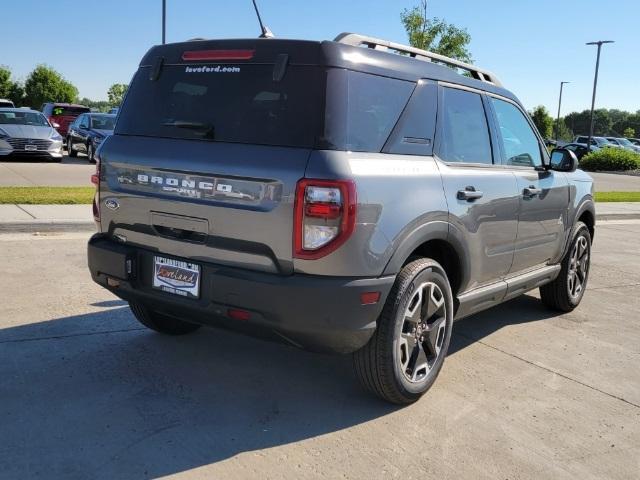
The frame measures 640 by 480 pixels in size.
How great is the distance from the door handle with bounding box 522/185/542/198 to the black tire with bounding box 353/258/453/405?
1236mm

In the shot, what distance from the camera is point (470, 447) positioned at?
321 centimetres

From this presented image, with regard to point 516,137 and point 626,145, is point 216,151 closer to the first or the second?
point 516,137

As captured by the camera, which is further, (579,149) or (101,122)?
(579,149)

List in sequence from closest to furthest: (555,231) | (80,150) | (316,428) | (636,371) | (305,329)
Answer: (305,329), (316,428), (636,371), (555,231), (80,150)

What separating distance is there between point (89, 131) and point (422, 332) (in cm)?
1887

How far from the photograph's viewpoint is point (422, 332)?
3.71m

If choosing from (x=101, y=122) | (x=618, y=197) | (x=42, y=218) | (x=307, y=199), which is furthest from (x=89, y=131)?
(x=307, y=199)

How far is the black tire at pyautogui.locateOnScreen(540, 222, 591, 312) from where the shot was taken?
18.7 feet

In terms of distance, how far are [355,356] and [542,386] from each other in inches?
54.8

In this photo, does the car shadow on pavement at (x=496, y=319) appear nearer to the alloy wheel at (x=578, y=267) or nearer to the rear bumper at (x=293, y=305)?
the alloy wheel at (x=578, y=267)

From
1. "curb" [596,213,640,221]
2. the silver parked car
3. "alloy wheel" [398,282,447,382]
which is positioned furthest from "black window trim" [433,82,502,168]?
the silver parked car

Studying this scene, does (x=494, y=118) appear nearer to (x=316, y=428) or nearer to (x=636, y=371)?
(x=636, y=371)

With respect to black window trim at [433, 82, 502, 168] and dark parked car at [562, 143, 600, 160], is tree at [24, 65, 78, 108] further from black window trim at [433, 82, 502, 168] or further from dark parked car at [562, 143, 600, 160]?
black window trim at [433, 82, 502, 168]

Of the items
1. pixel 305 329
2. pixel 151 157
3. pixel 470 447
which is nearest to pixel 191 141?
pixel 151 157
